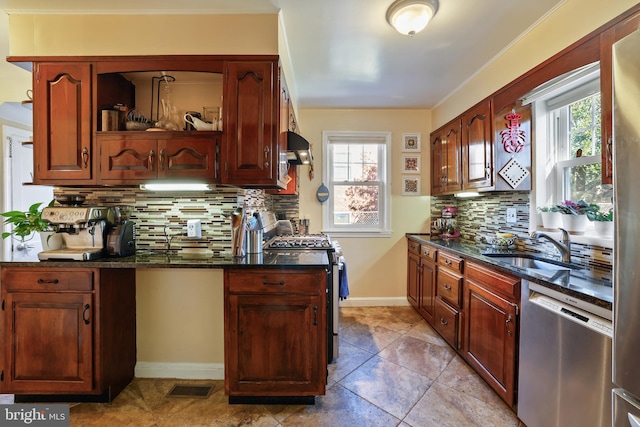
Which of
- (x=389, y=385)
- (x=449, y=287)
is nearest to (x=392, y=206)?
(x=449, y=287)

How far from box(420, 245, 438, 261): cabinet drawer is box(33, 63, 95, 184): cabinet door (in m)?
2.92

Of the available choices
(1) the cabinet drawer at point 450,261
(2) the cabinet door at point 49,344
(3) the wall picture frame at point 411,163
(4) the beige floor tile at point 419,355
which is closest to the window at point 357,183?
(3) the wall picture frame at point 411,163

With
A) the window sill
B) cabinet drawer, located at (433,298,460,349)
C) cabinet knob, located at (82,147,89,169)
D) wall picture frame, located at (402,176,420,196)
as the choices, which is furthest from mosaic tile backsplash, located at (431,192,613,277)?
cabinet knob, located at (82,147,89,169)

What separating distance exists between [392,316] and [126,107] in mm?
3242

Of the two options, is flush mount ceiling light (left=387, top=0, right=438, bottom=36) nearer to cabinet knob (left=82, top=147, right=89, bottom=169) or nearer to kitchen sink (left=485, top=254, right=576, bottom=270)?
kitchen sink (left=485, top=254, right=576, bottom=270)

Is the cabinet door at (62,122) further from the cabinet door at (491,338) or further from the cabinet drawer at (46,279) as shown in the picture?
the cabinet door at (491,338)

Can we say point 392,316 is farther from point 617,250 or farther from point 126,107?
point 126,107

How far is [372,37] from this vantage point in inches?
82.3

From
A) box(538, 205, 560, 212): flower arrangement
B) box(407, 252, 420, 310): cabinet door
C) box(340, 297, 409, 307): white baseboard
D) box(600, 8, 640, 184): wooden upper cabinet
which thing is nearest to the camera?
box(600, 8, 640, 184): wooden upper cabinet

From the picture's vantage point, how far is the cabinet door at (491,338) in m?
1.67

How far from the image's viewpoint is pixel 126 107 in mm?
1921

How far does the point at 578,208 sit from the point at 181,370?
3.04m

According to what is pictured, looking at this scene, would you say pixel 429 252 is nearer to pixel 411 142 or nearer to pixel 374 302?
pixel 374 302

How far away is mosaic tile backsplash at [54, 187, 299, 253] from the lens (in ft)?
6.84
